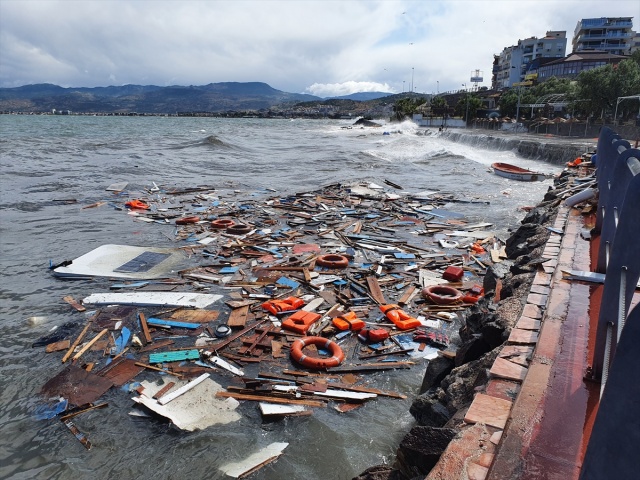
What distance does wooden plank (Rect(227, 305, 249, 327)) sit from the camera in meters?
7.92

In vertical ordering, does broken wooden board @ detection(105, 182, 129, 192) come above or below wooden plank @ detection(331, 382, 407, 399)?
above

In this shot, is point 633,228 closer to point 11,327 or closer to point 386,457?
point 386,457

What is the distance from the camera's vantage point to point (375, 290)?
31.6ft

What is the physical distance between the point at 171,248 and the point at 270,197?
8503 millimetres

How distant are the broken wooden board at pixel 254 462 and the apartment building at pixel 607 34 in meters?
129

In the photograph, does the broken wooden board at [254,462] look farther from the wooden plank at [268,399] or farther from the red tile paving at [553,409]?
the red tile paving at [553,409]

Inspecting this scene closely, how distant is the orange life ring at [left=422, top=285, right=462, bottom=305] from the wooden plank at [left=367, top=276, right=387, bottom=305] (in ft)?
2.98

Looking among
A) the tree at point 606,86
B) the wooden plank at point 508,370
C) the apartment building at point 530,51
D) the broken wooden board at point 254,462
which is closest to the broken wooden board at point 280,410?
the broken wooden board at point 254,462

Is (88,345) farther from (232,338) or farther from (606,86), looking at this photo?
(606,86)

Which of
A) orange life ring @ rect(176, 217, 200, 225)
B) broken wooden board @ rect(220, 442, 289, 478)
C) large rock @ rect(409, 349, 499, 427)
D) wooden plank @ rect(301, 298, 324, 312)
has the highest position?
large rock @ rect(409, 349, 499, 427)

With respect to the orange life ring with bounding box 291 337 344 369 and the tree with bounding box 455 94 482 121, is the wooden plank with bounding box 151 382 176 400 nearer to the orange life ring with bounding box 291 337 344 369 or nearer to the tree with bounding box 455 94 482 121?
the orange life ring with bounding box 291 337 344 369

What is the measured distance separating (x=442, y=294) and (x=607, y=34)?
13206 cm

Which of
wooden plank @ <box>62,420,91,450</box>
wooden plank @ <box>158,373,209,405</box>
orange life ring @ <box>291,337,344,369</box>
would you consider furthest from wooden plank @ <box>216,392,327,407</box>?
wooden plank @ <box>62,420,91,450</box>

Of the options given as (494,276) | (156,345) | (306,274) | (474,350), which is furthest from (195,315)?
(494,276)
